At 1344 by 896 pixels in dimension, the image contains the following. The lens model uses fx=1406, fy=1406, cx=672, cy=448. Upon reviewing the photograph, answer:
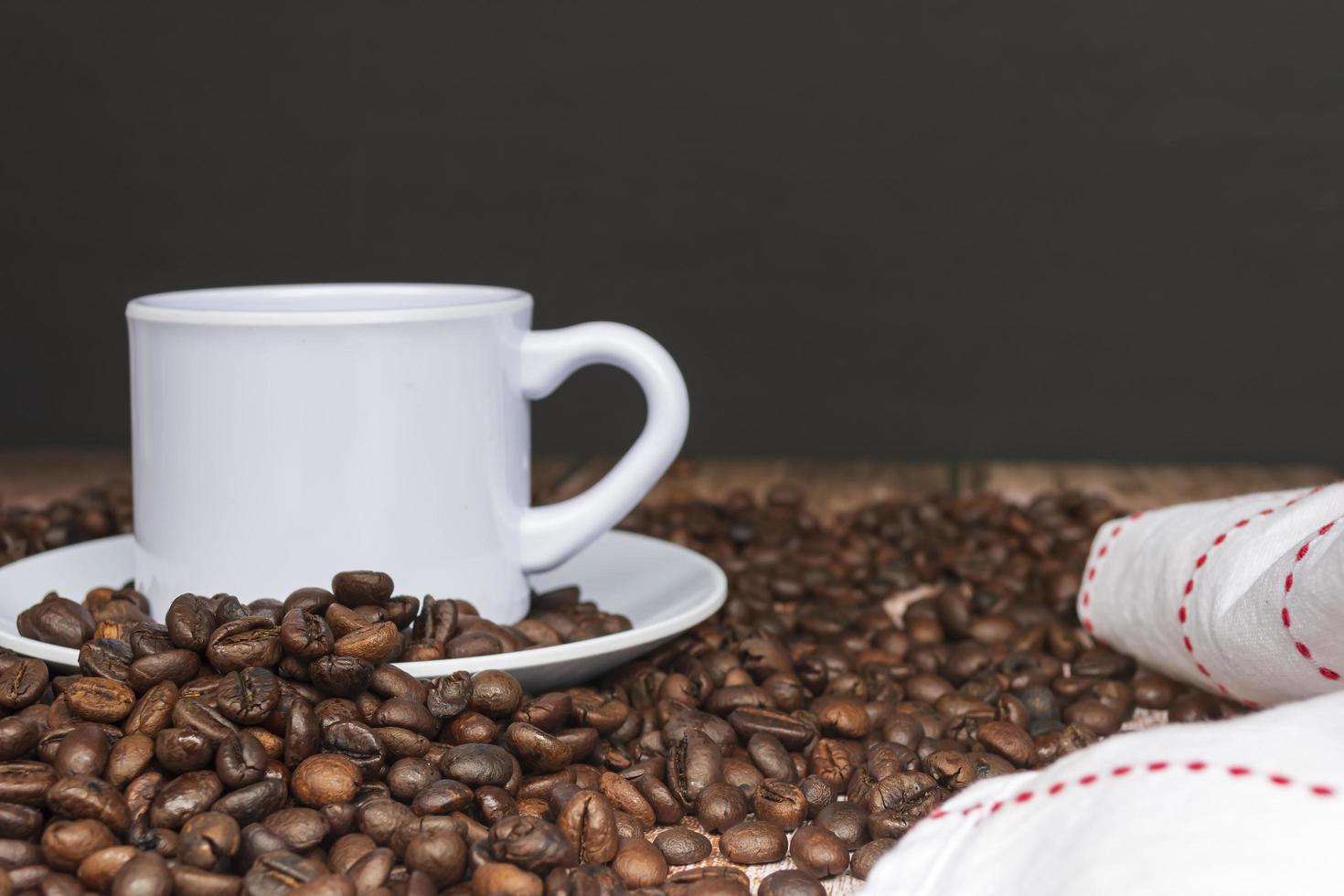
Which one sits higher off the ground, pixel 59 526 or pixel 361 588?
pixel 361 588

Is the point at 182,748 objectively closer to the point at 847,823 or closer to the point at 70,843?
the point at 70,843

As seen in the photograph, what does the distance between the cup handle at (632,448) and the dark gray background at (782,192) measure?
4.52 ft

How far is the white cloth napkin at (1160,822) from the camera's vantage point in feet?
2.03

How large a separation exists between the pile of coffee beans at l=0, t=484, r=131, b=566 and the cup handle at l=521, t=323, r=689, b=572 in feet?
2.20

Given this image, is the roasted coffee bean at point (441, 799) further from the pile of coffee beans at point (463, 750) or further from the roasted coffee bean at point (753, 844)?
the roasted coffee bean at point (753, 844)

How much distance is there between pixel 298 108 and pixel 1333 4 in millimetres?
1766

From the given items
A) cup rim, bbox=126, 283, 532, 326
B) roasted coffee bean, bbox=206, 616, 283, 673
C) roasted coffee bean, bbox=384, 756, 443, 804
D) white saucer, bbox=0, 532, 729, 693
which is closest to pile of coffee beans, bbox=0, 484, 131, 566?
white saucer, bbox=0, 532, 729, 693

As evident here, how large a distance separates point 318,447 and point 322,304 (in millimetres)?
234

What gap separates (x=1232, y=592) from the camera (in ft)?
3.43

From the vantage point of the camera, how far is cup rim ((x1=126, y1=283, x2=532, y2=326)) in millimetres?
1007

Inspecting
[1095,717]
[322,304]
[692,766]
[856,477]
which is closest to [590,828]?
[692,766]

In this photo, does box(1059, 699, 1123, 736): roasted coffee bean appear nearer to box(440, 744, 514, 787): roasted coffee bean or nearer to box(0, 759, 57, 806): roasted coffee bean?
box(440, 744, 514, 787): roasted coffee bean

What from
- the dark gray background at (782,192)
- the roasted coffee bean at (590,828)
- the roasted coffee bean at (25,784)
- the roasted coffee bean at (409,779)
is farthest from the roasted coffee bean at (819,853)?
the dark gray background at (782,192)

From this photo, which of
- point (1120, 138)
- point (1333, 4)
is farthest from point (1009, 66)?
point (1333, 4)
